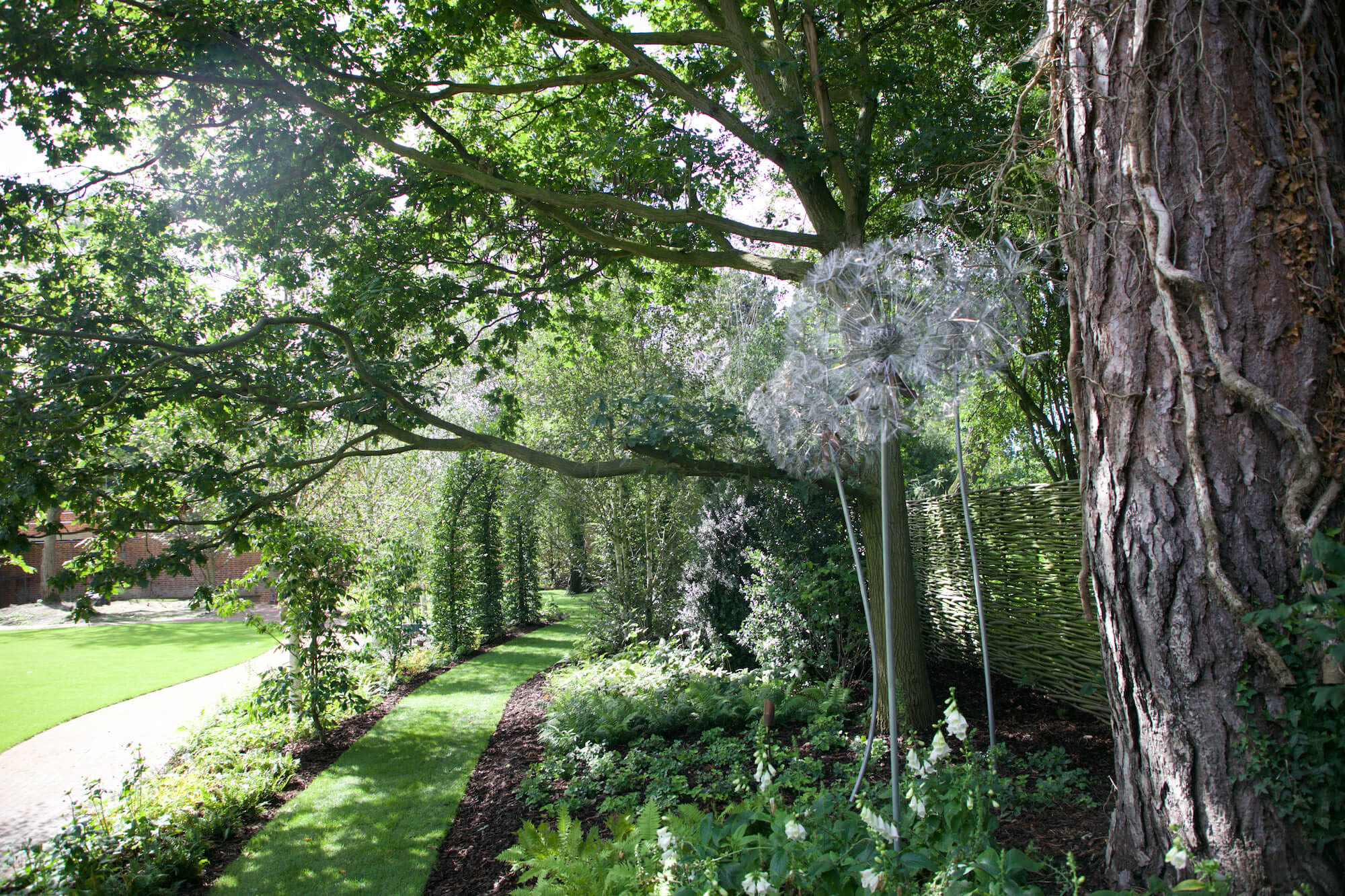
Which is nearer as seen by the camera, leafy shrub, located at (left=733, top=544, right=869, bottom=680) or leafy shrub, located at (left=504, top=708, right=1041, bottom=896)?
leafy shrub, located at (left=504, top=708, right=1041, bottom=896)

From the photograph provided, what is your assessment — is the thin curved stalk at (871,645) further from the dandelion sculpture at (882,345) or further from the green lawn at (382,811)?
the green lawn at (382,811)

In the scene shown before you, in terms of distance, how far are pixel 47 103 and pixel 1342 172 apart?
642cm

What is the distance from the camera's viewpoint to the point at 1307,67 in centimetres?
215

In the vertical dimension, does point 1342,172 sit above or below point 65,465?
above

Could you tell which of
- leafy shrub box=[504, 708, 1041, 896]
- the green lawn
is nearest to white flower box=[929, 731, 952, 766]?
leafy shrub box=[504, 708, 1041, 896]

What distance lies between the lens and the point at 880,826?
237cm

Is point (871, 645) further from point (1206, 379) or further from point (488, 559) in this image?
point (488, 559)

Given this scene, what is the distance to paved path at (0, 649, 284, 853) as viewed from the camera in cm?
528

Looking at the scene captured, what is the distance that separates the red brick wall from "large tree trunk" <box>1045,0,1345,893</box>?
21.1 m

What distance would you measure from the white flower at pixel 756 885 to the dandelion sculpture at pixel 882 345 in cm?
49

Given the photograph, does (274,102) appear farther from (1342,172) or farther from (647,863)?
(1342,172)

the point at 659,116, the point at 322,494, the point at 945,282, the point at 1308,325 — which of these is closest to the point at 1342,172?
the point at 1308,325

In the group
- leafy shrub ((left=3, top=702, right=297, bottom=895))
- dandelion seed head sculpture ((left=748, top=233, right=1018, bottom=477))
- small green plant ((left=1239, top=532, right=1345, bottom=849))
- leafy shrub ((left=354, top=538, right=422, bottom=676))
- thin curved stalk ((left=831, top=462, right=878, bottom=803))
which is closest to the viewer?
small green plant ((left=1239, top=532, right=1345, bottom=849))

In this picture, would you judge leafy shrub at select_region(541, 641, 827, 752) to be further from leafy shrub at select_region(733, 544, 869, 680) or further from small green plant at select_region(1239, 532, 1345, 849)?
small green plant at select_region(1239, 532, 1345, 849)
